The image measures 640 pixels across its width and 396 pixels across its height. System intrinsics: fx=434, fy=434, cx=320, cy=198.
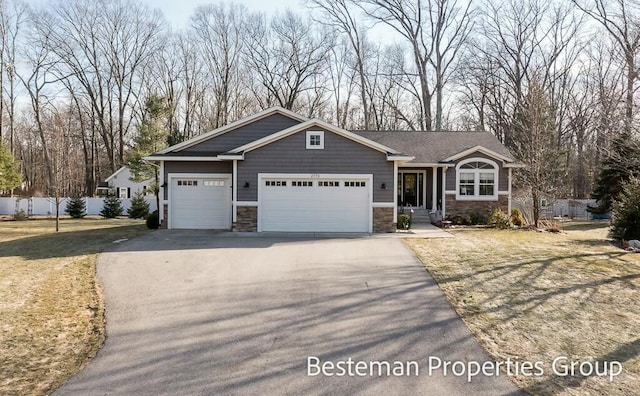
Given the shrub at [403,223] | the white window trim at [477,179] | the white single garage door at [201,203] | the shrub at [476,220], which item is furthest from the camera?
the white window trim at [477,179]

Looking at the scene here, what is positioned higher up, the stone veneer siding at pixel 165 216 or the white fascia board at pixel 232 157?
the white fascia board at pixel 232 157

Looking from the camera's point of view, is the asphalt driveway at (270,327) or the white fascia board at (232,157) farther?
the white fascia board at (232,157)

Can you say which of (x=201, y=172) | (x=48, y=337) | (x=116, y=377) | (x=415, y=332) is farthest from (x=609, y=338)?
(x=201, y=172)

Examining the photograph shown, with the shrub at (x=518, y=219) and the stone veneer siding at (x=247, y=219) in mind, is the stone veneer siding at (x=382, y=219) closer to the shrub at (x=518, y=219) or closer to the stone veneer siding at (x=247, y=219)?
the stone veneer siding at (x=247, y=219)

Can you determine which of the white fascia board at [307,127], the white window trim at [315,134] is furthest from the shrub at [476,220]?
the white window trim at [315,134]

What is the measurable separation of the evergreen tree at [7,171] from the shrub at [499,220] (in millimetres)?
28819

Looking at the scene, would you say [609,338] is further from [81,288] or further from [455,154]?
[455,154]

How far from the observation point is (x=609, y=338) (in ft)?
18.7

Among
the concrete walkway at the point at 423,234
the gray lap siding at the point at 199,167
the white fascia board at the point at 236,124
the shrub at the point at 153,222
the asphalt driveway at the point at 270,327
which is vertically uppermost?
the white fascia board at the point at 236,124

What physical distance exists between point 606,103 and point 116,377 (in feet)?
43.5

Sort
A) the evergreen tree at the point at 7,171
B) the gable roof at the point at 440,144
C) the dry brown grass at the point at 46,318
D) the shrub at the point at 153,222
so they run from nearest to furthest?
the dry brown grass at the point at 46,318 < the shrub at the point at 153,222 < the gable roof at the point at 440,144 < the evergreen tree at the point at 7,171

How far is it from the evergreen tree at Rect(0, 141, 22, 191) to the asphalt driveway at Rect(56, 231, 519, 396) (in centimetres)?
2285

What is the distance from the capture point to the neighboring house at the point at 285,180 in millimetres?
15492

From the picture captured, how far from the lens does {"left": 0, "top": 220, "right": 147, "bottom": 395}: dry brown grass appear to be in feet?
15.1
